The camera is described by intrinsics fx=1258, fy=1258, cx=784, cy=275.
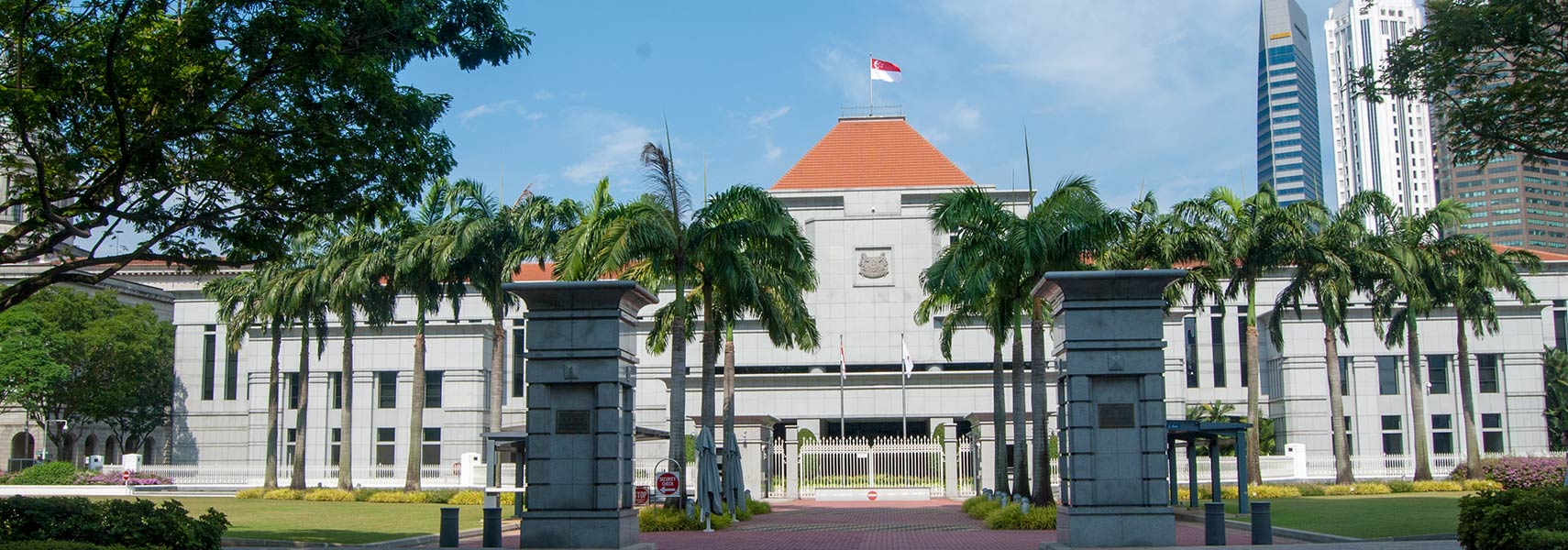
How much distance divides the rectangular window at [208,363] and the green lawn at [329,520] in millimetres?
21187

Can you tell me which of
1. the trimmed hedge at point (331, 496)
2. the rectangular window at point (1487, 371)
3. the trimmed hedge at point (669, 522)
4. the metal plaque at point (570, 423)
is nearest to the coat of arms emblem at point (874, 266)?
the rectangular window at point (1487, 371)

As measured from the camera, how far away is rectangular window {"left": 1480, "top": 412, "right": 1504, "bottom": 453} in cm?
5347

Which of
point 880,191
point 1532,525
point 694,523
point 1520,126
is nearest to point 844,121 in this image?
point 880,191

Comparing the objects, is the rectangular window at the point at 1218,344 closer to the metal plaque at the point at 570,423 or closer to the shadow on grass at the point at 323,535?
the shadow on grass at the point at 323,535

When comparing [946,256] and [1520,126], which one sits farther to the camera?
[946,256]

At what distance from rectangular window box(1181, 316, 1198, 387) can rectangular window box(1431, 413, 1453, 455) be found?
10002 mm

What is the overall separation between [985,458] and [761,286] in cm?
1276

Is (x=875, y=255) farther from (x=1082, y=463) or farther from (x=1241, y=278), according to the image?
(x=1082, y=463)

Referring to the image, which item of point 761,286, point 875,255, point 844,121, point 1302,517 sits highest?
point 844,121

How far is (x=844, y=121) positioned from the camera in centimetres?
6625

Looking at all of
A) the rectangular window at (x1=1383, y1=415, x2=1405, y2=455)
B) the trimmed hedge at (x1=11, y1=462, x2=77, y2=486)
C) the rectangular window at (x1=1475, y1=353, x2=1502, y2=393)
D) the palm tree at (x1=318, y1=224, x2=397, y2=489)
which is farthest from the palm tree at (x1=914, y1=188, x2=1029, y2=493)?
the trimmed hedge at (x1=11, y1=462, x2=77, y2=486)

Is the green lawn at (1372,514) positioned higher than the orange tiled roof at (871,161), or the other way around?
the orange tiled roof at (871,161)

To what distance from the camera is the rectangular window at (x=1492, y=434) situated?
53.5 m

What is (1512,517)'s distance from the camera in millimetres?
13984
